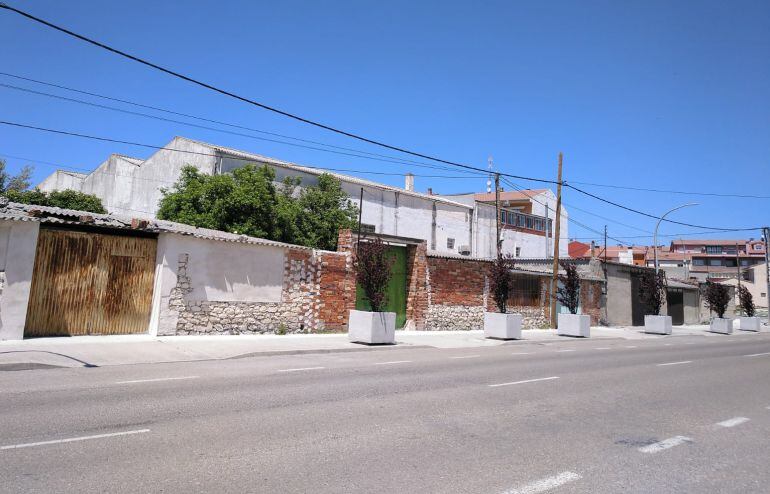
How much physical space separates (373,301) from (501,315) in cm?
631

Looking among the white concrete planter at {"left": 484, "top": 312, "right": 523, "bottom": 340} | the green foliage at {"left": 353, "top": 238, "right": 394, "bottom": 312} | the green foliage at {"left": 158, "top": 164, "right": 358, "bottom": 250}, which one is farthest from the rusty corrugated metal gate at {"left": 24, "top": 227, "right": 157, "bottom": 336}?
the white concrete planter at {"left": 484, "top": 312, "right": 523, "bottom": 340}

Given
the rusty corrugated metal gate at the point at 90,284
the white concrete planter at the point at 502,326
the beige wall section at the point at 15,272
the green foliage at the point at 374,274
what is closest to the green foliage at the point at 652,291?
the white concrete planter at the point at 502,326

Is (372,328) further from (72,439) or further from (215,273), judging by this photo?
(72,439)

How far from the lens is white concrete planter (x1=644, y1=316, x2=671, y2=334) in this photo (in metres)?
30.2

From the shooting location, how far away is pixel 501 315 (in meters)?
21.4

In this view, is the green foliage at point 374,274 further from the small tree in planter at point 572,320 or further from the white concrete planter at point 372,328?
the small tree in planter at point 572,320

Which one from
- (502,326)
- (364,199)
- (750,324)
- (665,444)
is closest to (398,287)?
(502,326)

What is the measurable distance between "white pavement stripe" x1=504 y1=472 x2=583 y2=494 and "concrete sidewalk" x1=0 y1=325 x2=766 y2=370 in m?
9.17

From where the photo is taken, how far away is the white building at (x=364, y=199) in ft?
111

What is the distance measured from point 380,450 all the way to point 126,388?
4852mm

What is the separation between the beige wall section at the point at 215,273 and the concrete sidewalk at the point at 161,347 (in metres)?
1.09

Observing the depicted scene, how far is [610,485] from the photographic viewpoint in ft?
15.4

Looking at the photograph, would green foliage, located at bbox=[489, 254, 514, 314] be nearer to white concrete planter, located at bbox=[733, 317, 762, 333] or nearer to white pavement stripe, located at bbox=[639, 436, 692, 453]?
white pavement stripe, located at bbox=[639, 436, 692, 453]

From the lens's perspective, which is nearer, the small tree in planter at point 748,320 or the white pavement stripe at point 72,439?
the white pavement stripe at point 72,439
